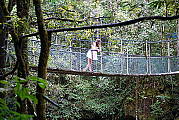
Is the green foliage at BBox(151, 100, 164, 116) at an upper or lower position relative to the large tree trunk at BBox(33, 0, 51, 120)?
lower

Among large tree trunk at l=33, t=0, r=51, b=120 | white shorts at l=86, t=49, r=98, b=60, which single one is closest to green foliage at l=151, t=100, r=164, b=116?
white shorts at l=86, t=49, r=98, b=60

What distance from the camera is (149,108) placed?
635 cm

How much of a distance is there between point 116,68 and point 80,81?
254 centimetres

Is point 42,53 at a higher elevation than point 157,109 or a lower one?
higher

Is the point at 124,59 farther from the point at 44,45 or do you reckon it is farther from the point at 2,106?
the point at 2,106

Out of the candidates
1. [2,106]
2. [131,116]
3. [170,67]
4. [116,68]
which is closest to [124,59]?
[116,68]

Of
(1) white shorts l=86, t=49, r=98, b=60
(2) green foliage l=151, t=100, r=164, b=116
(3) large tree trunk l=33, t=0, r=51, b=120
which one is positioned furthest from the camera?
(2) green foliage l=151, t=100, r=164, b=116

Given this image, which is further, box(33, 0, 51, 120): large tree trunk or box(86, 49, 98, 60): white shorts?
box(86, 49, 98, 60): white shorts

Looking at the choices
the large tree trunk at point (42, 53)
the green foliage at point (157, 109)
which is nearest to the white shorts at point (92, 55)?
the green foliage at point (157, 109)

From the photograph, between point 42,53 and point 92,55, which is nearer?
point 42,53

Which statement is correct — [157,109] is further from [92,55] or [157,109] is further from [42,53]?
[42,53]

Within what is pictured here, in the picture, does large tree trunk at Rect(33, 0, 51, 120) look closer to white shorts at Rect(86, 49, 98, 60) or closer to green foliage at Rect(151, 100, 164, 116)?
white shorts at Rect(86, 49, 98, 60)

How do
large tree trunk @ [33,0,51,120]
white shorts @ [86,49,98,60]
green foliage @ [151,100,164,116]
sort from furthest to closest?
green foliage @ [151,100,164,116] < white shorts @ [86,49,98,60] < large tree trunk @ [33,0,51,120]

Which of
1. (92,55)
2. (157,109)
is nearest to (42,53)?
(92,55)
